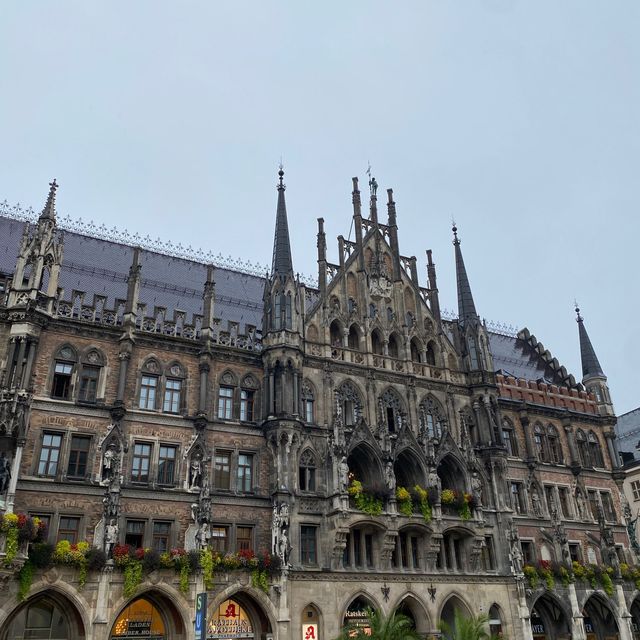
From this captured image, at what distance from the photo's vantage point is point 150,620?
28.0m

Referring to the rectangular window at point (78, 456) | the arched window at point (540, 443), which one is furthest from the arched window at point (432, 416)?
the rectangular window at point (78, 456)

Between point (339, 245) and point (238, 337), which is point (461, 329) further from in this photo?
point (238, 337)

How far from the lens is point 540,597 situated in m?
38.1

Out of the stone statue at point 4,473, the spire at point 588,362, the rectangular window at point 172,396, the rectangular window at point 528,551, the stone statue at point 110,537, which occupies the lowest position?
the stone statue at point 110,537

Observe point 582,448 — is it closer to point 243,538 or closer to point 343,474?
point 343,474

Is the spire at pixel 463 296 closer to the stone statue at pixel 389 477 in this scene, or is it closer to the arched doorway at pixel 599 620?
the stone statue at pixel 389 477

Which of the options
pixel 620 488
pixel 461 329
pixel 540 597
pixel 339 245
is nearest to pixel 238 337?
pixel 339 245

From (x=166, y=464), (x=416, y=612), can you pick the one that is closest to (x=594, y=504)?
(x=416, y=612)

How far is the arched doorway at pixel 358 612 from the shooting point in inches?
1214

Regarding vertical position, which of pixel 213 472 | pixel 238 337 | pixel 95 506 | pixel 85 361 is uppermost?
pixel 238 337

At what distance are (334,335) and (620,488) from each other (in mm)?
22948

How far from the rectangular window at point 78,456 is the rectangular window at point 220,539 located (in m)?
6.27

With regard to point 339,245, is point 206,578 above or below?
below

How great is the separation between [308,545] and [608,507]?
75.3 feet
